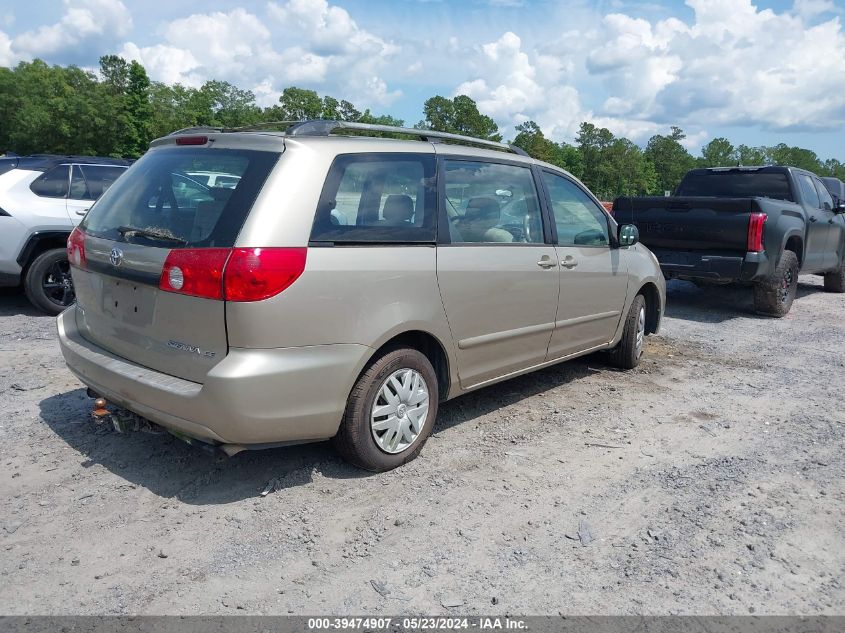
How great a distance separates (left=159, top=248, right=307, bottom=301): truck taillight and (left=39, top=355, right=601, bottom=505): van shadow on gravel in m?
0.85

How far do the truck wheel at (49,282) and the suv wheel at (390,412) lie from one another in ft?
16.2

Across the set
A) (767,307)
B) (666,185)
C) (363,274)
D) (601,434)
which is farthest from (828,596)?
(666,185)

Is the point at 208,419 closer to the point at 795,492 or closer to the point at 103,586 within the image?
the point at 103,586

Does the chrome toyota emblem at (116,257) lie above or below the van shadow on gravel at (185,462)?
above

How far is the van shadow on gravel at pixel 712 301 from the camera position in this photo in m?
9.21

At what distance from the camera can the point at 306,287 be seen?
3.31m

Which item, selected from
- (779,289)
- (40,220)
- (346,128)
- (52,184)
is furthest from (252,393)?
(779,289)

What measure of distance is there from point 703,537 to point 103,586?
2.74m

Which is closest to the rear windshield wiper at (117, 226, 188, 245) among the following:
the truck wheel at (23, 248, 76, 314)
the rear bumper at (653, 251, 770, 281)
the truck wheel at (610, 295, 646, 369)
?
the truck wheel at (610, 295, 646, 369)

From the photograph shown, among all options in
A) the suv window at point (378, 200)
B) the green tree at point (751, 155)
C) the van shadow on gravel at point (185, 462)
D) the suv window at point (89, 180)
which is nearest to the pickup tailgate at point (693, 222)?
the van shadow on gravel at point (185, 462)

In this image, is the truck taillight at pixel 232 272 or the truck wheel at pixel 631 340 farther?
the truck wheel at pixel 631 340

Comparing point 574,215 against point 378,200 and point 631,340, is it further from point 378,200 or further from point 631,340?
point 378,200

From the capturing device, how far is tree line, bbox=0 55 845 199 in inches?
2421

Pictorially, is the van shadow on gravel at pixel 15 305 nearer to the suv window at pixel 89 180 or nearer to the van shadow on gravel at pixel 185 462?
the suv window at pixel 89 180
